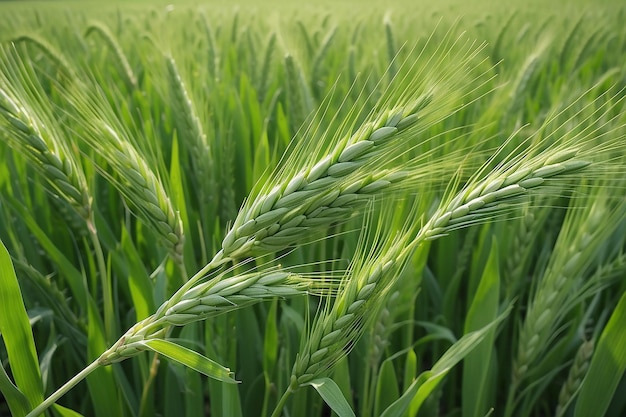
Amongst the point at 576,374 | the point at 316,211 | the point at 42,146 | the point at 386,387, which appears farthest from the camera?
the point at 576,374

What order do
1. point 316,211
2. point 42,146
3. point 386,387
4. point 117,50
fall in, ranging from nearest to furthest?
1. point 316,211
2. point 42,146
3. point 386,387
4. point 117,50

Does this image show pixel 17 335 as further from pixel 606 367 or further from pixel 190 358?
pixel 606 367

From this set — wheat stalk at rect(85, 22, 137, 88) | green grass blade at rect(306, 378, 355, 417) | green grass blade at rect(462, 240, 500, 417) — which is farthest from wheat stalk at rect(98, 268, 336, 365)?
wheat stalk at rect(85, 22, 137, 88)

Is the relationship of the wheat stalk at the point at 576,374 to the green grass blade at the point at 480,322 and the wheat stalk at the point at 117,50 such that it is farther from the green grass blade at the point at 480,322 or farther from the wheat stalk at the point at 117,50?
the wheat stalk at the point at 117,50

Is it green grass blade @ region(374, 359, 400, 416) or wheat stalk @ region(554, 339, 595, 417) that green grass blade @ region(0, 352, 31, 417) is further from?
wheat stalk @ region(554, 339, 595, 417)

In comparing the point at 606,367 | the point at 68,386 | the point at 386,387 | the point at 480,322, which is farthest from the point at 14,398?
the point at 606,367

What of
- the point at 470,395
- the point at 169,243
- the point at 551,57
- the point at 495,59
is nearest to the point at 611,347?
the point at 470,395

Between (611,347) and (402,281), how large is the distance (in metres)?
0.38

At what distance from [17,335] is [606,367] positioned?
947 millimetres

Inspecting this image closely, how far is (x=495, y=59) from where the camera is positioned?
298 cm

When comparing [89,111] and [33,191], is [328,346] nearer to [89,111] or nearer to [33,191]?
[89,111]

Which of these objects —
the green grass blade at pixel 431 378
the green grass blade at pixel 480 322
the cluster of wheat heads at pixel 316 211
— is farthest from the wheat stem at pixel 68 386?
the green grass blade at pixel 480 322

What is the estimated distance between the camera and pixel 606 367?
1.00 m

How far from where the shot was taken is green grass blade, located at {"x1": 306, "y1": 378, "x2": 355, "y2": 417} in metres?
0.80
